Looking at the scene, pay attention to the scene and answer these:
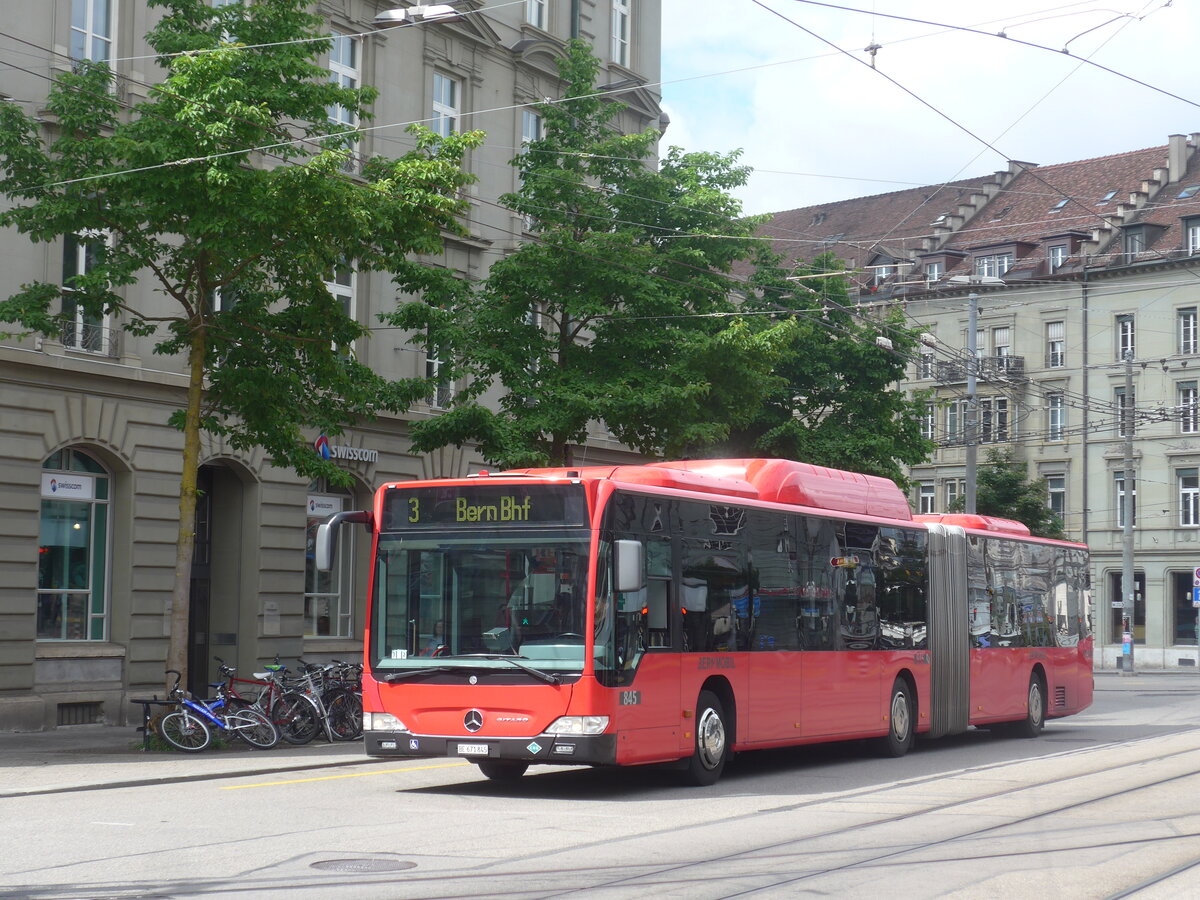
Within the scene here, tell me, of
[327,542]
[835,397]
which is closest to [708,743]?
[327,542]

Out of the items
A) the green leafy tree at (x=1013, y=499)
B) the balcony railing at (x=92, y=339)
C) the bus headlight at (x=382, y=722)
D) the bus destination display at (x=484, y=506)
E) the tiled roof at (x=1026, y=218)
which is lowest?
the bus headlight at (x=382, y=722)

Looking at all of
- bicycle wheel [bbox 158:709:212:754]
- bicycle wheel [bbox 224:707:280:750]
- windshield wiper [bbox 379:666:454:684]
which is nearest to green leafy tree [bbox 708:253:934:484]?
bicycle wheel [bbox 224:707:280:750]

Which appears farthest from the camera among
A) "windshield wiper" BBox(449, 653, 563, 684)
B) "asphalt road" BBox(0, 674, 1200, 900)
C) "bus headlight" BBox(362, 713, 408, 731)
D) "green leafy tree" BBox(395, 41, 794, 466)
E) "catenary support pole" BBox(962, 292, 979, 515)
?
"catenary support pole" BBox(962, 292, 979, 515)

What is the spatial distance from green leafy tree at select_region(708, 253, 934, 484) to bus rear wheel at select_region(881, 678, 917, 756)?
52.1 feet

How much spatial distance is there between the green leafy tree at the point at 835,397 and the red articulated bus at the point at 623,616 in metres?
16.8

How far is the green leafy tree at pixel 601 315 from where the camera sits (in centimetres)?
2392

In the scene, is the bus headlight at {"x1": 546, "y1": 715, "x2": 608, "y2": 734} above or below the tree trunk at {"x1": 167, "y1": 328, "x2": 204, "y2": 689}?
below

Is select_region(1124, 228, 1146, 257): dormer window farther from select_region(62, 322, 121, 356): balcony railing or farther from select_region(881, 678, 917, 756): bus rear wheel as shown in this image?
select_region(62, 322, 121, 356): balcony railing

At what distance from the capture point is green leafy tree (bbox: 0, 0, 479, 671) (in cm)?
1820

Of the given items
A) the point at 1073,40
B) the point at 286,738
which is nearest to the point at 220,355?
the point at 286,738

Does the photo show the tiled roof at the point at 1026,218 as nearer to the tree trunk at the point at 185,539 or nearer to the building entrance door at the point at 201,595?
the building entrance door at the point at 201,595

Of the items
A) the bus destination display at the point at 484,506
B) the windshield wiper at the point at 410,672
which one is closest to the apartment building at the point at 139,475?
the bus destination display at the point at 484,506

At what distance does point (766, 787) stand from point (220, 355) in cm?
914

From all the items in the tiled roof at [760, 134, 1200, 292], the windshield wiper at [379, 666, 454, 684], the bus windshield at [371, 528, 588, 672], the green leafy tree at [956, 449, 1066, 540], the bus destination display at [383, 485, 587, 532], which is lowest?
the windshield wiper at [379, 666, 454, 684]
